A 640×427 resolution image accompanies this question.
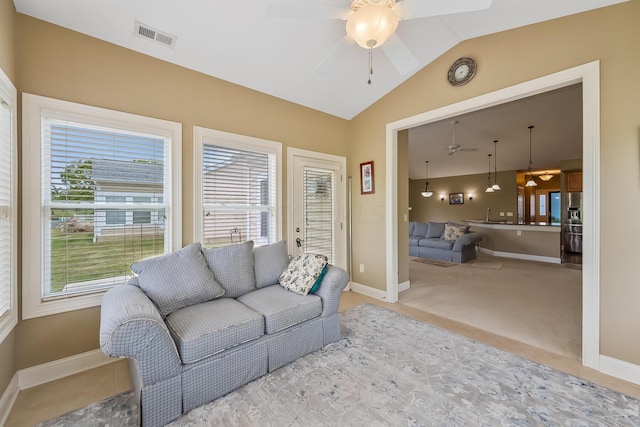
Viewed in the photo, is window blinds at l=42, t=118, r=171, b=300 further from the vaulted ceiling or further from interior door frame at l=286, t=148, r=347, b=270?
interior door frame at l=286, t=148, r=347, b=270

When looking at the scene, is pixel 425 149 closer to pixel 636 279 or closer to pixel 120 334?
pixel 636 279

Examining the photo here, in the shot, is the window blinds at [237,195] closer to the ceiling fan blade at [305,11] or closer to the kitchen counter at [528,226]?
the ceiling fan blade at [305,11]

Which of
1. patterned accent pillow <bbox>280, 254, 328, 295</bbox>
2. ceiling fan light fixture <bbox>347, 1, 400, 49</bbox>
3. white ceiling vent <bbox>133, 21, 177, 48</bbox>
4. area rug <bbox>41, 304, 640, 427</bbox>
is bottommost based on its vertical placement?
area rug <bbox>41, 304, 640, 427</bbox>

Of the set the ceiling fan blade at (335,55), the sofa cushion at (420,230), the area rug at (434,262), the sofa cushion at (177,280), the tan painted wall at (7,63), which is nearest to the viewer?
the tan painted wall at (7,63)

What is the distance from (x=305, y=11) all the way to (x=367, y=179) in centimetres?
253

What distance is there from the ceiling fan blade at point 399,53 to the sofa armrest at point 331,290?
75.7 inches

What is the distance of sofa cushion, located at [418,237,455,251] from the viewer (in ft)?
21.8

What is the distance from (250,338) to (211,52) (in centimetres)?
260

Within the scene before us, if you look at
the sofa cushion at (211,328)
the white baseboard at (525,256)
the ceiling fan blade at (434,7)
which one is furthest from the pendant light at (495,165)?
the sofa cushion at (211,328)

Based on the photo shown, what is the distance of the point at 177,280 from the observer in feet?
6.97

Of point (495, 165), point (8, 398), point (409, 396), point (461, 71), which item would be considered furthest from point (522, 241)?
point (8, 398)

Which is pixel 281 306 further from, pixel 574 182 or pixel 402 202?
pixel 574 182

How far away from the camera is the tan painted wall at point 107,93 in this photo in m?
2.02

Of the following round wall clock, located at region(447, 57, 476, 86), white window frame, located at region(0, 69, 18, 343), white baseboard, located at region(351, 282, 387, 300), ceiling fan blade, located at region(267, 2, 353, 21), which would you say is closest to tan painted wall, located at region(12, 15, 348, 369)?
white window frame, located at region(0, 69, 18, 343)
